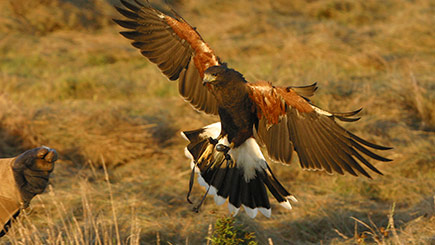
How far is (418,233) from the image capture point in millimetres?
3377

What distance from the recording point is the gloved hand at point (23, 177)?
2561 mm

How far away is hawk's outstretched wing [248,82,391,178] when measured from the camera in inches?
123

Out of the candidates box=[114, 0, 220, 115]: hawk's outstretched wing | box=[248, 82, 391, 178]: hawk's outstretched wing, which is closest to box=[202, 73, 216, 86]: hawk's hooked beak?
box=[248, 82, 391, 178]: hawk's outstretched wing

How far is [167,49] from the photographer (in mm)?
3818

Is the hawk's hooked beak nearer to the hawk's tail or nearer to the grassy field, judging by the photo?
the hawk's tail

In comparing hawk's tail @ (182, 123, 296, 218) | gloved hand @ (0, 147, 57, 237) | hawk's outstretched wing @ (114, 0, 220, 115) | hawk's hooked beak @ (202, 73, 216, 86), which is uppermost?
hawk's outstretched wing @ (114, 0, 220, 115)

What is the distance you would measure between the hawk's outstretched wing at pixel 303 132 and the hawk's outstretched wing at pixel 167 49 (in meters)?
0.60

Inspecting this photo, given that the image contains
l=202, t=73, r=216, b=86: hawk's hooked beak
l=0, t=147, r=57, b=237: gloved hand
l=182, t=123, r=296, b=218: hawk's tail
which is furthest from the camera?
l=182, t=123, r=296, b=218: hawk's tail

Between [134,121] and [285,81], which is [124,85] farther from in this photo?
[285,81]

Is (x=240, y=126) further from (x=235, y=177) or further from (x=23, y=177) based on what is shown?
(x=23, y=177)

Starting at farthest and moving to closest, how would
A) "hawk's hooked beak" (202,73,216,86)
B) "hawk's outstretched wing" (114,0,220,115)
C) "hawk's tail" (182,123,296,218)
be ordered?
1. "hawk's outstretched wing" (114,0,220,115)
2. "hawk's tail" (182,123,296,218)
3. "hawk's hooked beak" (202,73,216,86)

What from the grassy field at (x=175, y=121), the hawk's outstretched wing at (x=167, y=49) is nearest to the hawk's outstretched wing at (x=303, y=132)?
the grassy field at (x=175, y=121)

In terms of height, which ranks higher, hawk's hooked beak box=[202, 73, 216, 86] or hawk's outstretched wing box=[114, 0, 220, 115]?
hawk's outstretched wing box=[114, 0, 220, 115]

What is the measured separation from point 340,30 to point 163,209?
522 cm
